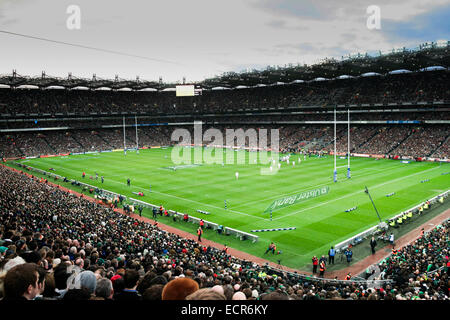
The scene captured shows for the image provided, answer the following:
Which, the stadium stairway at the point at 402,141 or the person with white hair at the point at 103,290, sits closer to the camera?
the person with white hair at the point at 103,290

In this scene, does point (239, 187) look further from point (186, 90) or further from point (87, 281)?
point (186, 90)

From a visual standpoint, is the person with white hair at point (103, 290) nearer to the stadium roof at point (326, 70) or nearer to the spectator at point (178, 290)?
the spectator at point (178, 290)

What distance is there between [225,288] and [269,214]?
24444 millimetres

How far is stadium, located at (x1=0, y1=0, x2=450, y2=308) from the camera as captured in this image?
35.5ft

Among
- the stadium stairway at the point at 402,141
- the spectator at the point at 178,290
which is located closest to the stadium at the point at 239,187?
the spectator at the point at 178,290

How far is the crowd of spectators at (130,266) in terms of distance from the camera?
4.38 metres

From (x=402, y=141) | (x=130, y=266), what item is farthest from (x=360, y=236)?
(x=402, y=141)

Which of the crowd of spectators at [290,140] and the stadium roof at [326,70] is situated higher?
the stadium roof at [326,70]

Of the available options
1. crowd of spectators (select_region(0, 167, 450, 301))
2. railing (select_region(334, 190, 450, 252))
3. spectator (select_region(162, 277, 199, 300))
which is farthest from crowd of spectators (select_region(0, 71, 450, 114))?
spectator (select_region(162, 277, 199, 300))

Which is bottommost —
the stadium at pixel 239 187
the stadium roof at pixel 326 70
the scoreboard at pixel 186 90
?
the stadium at pixel 239 187

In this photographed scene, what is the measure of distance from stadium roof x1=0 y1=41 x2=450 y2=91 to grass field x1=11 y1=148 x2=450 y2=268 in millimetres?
17993

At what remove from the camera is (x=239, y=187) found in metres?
40.1

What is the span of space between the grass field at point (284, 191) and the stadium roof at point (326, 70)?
59.0 ft

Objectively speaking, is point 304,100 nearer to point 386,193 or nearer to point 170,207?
point 386,193
